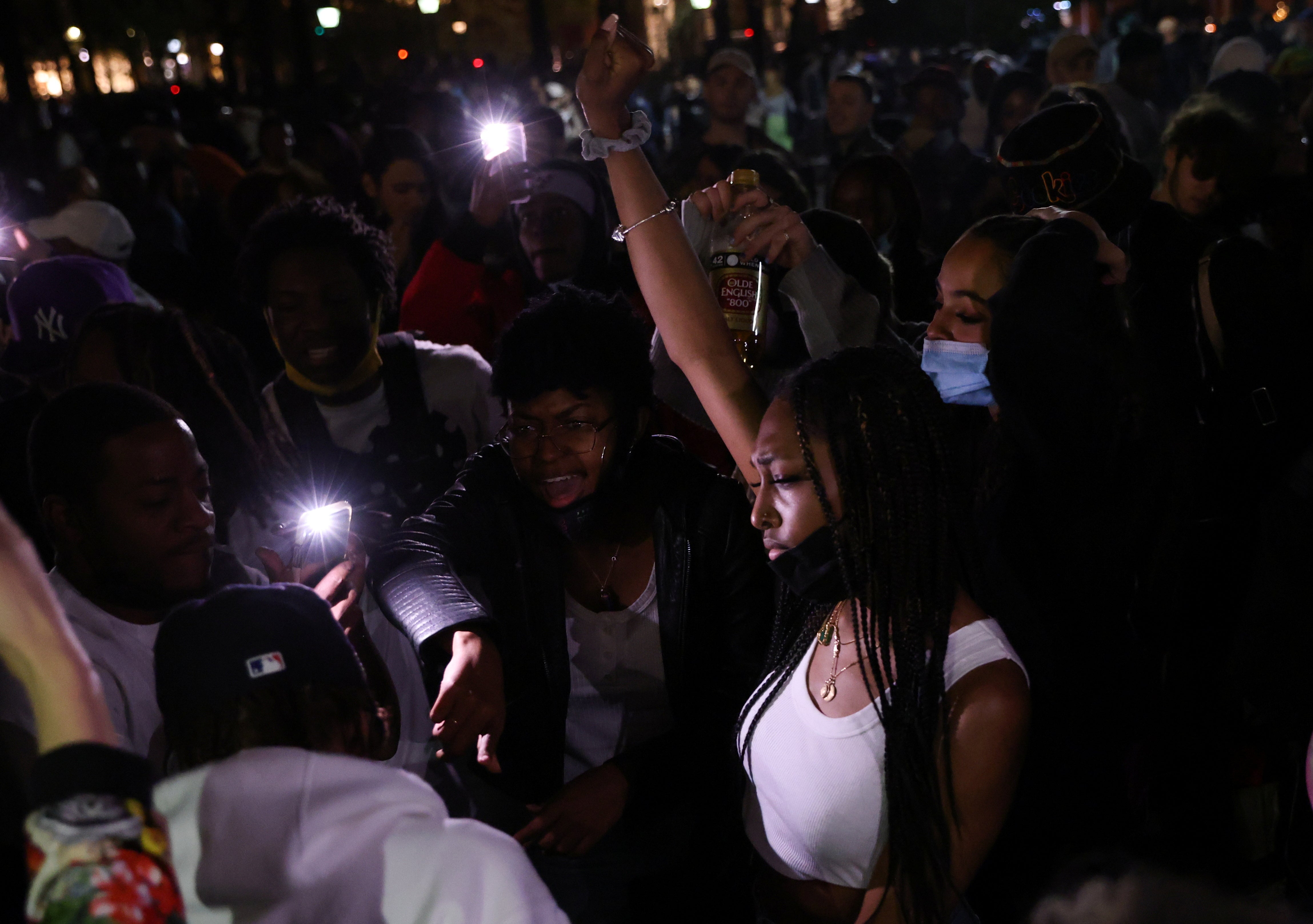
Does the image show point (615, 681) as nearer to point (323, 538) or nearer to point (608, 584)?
point (608, 584)

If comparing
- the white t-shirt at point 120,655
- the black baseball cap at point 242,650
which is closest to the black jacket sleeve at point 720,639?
the white t-shirt at point 120,655

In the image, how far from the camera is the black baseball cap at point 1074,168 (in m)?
2.88

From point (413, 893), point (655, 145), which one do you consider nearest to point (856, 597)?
point (413, 893)

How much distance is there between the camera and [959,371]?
2545 mm

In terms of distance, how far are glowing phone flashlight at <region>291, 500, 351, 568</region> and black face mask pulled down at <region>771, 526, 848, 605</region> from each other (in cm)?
94

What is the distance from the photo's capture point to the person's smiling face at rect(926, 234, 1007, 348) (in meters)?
2.52

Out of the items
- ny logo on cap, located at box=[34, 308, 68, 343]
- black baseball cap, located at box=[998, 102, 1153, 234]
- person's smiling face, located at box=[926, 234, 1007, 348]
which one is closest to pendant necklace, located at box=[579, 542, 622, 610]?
person's smiling face, located at box=[926, 234, 1007, 348]

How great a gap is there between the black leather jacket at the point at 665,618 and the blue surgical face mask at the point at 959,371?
0.55m

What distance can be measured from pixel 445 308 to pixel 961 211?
326 cm

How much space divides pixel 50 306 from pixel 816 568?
2601mm

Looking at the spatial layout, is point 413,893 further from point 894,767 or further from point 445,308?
point 445,308

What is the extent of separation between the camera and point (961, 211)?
629cm

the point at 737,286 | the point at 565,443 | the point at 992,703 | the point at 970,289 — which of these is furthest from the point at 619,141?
the point at 992,703

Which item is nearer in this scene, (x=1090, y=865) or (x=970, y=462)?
(x=1090, y=865)
